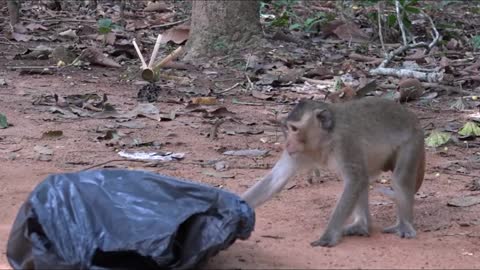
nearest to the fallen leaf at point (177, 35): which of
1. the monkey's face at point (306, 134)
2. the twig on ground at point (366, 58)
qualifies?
the twig on ground at point (366, 58)

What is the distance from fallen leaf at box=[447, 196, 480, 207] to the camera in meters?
5.85

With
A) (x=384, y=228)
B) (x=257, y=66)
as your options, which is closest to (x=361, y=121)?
(x=384, y=228)

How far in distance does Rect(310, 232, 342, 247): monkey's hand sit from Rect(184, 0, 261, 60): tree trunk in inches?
227

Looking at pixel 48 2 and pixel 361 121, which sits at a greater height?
pixel 361 121

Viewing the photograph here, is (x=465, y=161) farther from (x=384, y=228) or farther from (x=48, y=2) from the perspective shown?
(x=48, y=2)

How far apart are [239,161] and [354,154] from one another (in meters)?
1.83

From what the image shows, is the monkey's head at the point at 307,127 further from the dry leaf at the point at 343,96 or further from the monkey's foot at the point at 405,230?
the dry leaf at the point at 343,96

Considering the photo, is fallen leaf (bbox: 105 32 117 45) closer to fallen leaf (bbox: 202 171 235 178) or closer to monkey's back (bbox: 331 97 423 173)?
fallen leaf (bbox: 202 171 235 178)

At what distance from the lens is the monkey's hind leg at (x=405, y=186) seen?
525cm

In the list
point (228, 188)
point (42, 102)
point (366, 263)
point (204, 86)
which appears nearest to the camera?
point (366, 263)

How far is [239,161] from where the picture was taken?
6.84 meters

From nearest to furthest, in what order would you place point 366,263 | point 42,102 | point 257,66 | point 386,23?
point 366,263 < point 42,102 < point 257,66 < point 386,23

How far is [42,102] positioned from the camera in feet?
27.5

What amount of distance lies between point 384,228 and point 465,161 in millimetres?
1844
